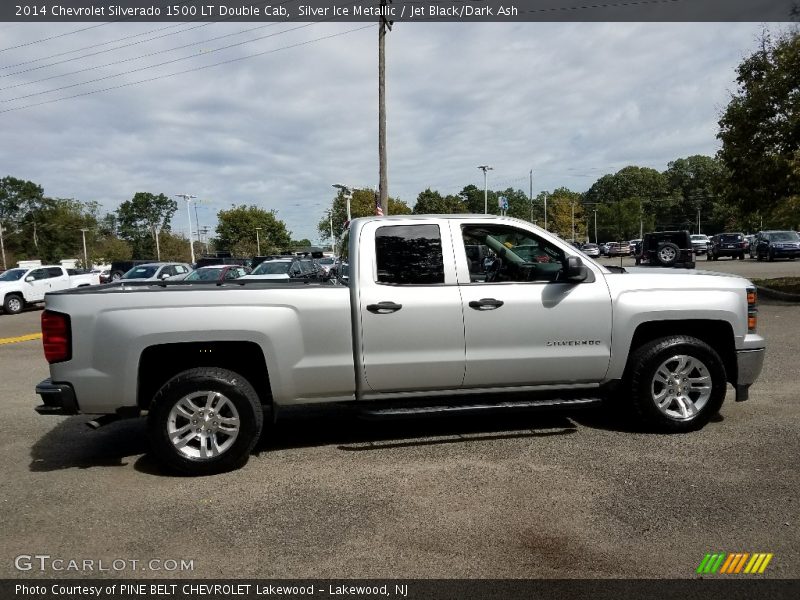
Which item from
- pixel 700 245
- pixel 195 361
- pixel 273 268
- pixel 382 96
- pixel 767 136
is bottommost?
pixel 195 361

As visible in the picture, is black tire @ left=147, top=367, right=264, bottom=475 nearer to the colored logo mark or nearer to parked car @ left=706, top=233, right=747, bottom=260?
the colored logo mark

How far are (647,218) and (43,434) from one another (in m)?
101

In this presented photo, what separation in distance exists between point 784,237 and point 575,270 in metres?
32.5

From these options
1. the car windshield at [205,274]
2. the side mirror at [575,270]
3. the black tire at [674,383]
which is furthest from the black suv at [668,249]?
the side mirror at [575,270]

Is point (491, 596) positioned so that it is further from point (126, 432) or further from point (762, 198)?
point (762, 198)

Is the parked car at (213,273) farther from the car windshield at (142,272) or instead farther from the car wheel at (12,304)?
the car wheel at (12,304)

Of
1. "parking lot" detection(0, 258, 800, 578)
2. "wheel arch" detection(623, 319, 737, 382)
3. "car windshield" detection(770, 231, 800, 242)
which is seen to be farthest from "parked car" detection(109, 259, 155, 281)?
"car windshield" detection(770, 231, 800, 242)

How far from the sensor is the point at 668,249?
21.1 meters

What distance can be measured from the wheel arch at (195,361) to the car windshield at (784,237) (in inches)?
1330

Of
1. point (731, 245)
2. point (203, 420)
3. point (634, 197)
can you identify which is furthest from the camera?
point (634, 197)

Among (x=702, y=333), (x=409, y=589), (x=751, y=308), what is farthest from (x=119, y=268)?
(x=409, y=589)

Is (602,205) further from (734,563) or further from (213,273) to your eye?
(734,563)

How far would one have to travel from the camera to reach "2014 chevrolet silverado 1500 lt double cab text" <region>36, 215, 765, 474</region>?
162 inches

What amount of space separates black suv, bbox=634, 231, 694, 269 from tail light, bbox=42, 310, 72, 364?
20.6m
